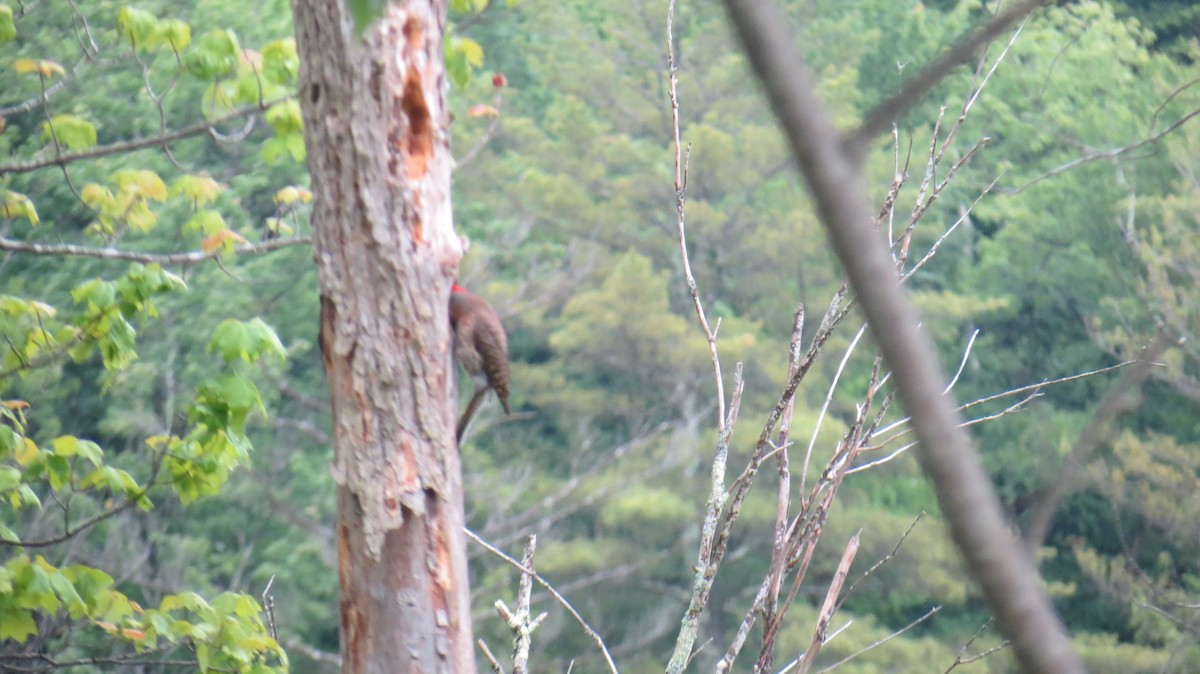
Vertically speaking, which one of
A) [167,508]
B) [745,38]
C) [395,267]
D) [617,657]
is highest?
[745,38]

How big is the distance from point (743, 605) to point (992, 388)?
4687 mm

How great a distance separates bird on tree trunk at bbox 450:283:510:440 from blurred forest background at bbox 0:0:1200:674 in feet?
20.6

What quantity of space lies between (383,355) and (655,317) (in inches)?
492

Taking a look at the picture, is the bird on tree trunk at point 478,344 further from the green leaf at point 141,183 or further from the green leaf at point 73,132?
the green leaf at point 73,132

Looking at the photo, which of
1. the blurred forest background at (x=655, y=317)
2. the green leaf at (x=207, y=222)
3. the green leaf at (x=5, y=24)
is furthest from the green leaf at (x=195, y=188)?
the blurred forest background at (x=655, y=317)

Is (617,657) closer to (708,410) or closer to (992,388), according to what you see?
(708,410)

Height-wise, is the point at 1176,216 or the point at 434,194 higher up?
the point at 434,194

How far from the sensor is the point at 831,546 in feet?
45.1

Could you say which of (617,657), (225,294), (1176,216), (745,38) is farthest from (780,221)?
(745,38)

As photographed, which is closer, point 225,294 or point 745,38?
point 745,38

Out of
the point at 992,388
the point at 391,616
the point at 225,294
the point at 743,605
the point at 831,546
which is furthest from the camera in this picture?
the point at 992,388

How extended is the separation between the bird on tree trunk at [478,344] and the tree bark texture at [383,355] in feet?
0.39

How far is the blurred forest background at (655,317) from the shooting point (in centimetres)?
1048

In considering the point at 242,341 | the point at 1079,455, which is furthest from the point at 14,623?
the point at 1079,455
